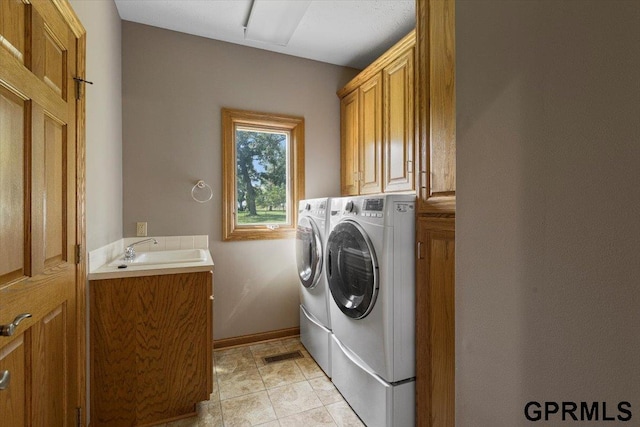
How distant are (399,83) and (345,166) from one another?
93 centimetres

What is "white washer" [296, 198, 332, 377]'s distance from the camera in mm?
2029

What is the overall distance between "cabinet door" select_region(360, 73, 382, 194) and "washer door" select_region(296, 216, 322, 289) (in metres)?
0.58

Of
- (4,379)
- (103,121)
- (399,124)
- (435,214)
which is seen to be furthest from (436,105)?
(103,121)

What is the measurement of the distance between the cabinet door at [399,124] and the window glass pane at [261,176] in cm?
102

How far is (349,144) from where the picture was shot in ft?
8.88

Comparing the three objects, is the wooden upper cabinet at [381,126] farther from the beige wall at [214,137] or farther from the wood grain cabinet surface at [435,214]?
the wood grain cabinet surface at [435,214]

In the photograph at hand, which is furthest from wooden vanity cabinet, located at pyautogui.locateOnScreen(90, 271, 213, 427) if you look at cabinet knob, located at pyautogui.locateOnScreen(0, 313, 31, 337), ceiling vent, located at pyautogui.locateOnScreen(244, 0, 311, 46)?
ceiling vent, located at pyautogui.locateOnScreen(244, 0, 311, 46)

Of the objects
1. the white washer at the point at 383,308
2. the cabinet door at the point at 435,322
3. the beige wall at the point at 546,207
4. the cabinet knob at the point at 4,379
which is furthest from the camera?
the white washer at the point at 383,308

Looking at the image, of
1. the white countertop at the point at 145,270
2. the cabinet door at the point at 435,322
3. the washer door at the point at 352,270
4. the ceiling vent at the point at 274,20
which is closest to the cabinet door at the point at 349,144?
the ceiling vent at the point at 274,20

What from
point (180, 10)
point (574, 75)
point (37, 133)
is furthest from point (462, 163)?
point (180, 10)

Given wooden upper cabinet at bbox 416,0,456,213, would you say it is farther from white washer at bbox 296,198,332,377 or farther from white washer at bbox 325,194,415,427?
white washer at bbox 296,198,332,377

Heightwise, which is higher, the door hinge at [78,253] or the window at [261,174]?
the window at [261,174]

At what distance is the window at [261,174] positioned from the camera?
248 centimetres

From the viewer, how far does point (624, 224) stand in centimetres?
45
